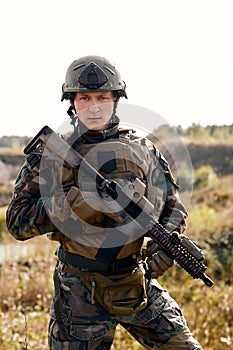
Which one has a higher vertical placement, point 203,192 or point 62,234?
point 62,234

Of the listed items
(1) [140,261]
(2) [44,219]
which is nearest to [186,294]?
(1) [140,261]

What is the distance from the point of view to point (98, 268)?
2.90 meters

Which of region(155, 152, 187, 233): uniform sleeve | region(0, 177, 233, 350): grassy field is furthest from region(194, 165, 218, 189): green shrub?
region(155, 152, 187, 233): uniform sleeve

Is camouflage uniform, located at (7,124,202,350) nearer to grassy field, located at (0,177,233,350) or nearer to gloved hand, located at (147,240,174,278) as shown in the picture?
gloved hand, located at (147,240,174,278)

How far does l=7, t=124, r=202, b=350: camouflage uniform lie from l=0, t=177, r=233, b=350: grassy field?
81 cm

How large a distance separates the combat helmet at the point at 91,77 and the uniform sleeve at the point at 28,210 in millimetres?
475

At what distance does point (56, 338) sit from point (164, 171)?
103 cm

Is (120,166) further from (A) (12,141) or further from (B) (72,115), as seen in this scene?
(A) (12,141)

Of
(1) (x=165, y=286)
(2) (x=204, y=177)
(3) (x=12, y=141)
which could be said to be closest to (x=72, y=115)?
(1) (x=165, y=286)

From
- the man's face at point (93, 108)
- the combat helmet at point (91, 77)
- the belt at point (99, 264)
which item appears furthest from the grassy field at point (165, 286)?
the combat helmet at point (91, 77)

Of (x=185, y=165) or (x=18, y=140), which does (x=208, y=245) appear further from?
(x=18, y=140)

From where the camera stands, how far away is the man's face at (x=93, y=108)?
9.52 feet

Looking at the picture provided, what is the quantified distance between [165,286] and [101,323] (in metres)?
2.99

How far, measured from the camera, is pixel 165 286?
230 inches
